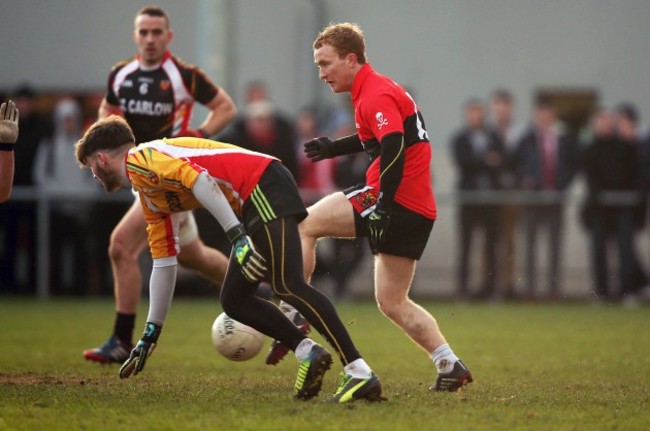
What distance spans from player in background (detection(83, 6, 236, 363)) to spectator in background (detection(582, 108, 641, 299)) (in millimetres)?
7451

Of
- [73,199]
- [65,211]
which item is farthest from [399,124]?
[65,211]

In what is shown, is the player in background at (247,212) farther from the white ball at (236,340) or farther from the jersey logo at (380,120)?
the white ball at (236,340)

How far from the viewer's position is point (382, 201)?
24.0 ft

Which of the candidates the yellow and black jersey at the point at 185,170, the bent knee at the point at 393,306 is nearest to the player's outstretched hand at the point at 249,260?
the yellow and black jersey at the point at 185,170

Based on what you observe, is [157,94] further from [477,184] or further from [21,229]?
[477,184]

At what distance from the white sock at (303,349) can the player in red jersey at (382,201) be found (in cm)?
77

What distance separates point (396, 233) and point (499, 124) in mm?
9002

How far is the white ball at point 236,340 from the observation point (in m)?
8.12

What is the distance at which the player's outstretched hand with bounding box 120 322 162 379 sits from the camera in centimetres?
754

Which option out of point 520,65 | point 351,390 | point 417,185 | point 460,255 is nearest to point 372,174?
point 417,185

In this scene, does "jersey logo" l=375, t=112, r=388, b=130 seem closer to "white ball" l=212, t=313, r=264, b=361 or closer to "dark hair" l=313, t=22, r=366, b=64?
"dark hair" l=313, t=22, r=366, b=64

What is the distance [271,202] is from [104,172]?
102cm

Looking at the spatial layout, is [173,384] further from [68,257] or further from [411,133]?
[68,257]

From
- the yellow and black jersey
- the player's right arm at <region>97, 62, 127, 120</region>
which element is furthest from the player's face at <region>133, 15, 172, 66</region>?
the yellow and black jersey
